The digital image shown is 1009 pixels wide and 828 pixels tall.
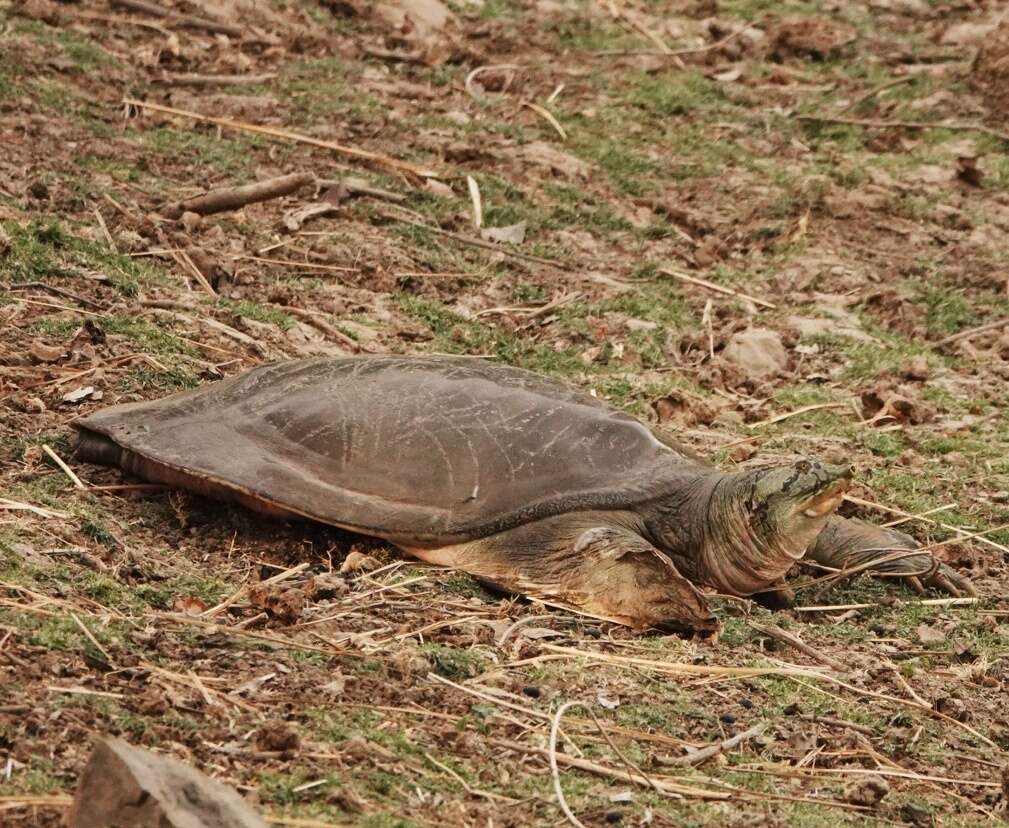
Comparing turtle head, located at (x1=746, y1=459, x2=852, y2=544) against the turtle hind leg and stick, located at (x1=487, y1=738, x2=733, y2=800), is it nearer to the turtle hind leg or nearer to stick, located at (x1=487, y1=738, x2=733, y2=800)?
stick, located at (x1=487, y1=738, x2=733, y2=800)

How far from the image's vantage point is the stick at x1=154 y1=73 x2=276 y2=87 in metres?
8.19

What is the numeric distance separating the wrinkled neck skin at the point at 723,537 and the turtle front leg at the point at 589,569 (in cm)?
19

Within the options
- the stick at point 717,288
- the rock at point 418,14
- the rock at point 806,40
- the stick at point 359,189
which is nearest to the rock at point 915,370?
the stick at point 717,288

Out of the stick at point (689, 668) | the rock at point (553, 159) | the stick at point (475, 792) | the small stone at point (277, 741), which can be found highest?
the rock at point (553, 159)

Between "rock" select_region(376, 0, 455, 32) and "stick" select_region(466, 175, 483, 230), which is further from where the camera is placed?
"rock" select_region(376, 0, 455, 32)

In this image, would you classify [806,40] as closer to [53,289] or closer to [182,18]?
[182,18]

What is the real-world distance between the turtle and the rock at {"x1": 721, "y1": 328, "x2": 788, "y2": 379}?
1.82m

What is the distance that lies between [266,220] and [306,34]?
A: 246 centimetres

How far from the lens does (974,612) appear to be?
470 centimetres

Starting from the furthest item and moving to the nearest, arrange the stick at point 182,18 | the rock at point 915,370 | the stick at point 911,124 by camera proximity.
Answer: the stick at point 911,124 → the stick at point 182,18 → the rock at point 915,370

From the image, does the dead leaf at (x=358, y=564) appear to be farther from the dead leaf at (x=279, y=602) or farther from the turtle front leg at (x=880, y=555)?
the turtle front leg at (x=880, y=555)

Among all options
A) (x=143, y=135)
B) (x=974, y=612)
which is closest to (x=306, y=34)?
(x=143, y=135)

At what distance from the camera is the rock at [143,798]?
2.48m

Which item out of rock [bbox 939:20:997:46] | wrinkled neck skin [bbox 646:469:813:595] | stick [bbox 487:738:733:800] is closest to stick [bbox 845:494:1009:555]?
wrinkled neck skin [bbox 646:469:813:595]
